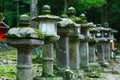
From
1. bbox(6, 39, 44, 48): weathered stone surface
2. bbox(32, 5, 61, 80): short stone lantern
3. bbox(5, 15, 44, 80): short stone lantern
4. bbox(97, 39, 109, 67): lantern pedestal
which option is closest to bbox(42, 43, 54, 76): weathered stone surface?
bbox(32, 5, 61, 80): short stone lantern

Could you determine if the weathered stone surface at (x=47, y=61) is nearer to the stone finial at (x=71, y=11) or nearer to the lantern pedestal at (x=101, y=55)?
the stone finial at (x=71, y=11)

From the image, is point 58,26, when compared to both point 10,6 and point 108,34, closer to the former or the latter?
point 108,34

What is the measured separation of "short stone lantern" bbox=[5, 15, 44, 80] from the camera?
7836 millimetres

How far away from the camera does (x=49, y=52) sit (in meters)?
9.88

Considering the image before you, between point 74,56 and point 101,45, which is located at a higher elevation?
point 74,56

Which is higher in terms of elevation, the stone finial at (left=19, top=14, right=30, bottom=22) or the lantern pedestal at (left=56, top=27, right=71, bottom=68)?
the stone finial at (left=19, top=14, right=30, bottom=22)

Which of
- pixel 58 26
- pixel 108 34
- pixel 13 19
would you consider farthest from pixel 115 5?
pixel 58 26

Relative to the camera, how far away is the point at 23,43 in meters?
7.82

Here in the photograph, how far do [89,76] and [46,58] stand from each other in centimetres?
482

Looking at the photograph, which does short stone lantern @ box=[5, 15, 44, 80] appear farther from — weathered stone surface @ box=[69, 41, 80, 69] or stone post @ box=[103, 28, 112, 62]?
stone post @ box=[103, 28, 112, 62]

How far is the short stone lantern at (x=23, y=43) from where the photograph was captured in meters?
7.84

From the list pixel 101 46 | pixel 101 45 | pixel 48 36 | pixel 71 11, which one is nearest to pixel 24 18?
pixel 48 36

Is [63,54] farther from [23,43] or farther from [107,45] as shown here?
[107,45]

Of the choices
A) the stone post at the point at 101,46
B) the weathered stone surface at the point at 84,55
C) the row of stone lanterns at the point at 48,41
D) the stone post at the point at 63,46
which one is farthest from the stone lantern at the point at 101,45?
the stone post at the point at 63,46
